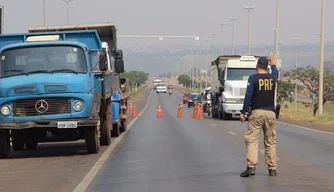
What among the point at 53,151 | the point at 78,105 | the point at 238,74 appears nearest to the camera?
the point at 78,105

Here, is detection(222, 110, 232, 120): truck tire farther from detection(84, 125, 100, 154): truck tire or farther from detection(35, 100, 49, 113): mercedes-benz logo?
detection(35, 100, 49, 113): mercedes-benz logo

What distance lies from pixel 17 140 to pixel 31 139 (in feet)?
1.27

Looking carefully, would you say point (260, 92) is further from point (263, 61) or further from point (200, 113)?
point (200, 113)

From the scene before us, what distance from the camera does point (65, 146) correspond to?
19594 mm

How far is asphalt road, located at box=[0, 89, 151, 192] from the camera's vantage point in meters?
11.6

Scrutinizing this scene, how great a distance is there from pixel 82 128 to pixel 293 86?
55.3m

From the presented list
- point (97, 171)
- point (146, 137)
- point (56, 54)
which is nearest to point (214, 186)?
point (97, 171)

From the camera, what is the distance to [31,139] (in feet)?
58.2

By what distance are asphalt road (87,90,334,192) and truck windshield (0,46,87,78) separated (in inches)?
92.4

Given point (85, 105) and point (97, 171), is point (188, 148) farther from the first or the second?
point (97, 171)

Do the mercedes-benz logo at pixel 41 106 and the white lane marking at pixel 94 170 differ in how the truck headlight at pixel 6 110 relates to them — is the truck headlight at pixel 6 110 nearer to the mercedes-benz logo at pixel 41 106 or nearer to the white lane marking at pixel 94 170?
the mercedes-benz logo at pixel 41 106

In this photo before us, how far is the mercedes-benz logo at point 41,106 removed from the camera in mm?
15289

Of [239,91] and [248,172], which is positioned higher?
[248,172]

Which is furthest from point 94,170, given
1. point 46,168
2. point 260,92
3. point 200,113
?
point 200,113
